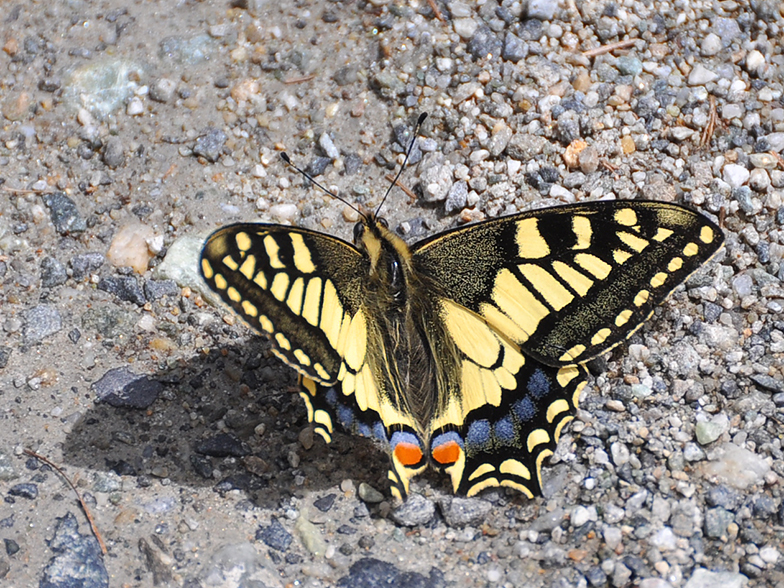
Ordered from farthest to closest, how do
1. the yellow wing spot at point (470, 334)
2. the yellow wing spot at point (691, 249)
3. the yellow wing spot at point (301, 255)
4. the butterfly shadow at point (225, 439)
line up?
the butterfly shadow at point (225, 439)
the yellow wing spot at point (470, 334)
the yellow wing spot at point (301, 255)
the yellow wing spot at point (691, 249)

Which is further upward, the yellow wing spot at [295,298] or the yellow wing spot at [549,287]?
the yellow wing spot at [549,287]

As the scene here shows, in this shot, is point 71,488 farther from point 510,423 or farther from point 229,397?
point 510,423

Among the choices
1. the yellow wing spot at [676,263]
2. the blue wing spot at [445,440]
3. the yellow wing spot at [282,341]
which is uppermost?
the yellow wing spot at [676,263]

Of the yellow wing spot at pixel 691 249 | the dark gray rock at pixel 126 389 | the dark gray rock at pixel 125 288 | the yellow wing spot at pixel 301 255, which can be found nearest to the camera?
the yellow wing spot at pixel 691 249

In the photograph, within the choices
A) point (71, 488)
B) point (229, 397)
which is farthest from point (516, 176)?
point (71, 488)

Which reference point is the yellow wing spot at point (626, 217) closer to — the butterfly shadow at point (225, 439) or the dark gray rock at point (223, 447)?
the butterfly shadow at point (225, 439)

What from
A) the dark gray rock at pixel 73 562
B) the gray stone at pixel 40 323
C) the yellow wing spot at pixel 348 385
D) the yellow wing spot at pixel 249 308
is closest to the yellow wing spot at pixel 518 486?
the yellow wing spot at pixel 348 385

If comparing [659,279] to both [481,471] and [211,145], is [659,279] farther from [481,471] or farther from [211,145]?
[211,145]

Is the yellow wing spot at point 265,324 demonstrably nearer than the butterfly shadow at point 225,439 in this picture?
Yes
